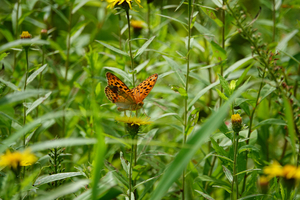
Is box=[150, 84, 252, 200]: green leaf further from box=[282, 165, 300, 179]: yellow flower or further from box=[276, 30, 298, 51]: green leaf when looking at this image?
box=[276, 30, 298, 51]: green leaf

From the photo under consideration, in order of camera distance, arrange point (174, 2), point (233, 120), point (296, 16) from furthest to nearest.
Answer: point (174, 2)
point (296, 16)
point (233, 120)

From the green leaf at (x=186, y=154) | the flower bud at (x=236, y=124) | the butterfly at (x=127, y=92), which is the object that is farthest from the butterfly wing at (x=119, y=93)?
the green leaf at (x=186, y=154)

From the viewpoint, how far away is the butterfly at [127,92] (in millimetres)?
975

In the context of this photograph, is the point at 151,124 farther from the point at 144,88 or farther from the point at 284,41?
the point at 284,41

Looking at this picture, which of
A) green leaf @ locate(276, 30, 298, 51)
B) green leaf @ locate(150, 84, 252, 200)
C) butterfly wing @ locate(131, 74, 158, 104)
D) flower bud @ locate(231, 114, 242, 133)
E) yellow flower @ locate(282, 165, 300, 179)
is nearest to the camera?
green leaf @ locate(150, 84, 252, 200)

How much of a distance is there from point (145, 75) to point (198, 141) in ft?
2.81

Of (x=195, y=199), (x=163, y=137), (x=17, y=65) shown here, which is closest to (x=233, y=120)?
(x=195, y=199)

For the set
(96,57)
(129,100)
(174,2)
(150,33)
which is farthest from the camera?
(174,2)

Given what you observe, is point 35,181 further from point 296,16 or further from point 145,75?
point 296,16

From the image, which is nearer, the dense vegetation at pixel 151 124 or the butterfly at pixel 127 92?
the dense vegetation at pixel 151 124

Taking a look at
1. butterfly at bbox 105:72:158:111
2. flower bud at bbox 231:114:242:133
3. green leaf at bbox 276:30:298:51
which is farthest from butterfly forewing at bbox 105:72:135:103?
green leaf at bbox 276:30:298:51

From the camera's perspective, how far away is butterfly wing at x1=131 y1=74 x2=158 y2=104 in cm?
96

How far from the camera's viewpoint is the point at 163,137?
1.62m

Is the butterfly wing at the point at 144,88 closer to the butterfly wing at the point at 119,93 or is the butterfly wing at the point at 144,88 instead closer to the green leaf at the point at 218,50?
the butterfly wing at the point at 119,93
